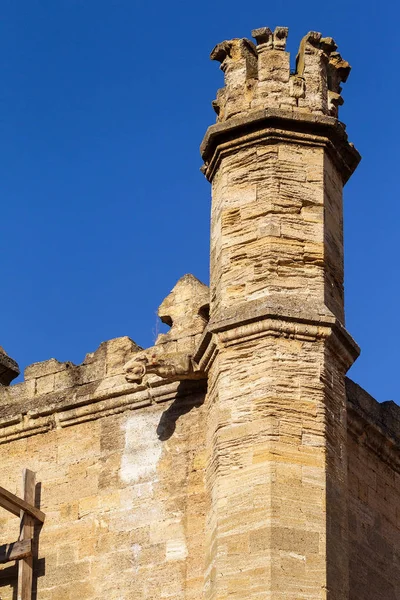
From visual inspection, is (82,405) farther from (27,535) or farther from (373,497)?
(373,497)

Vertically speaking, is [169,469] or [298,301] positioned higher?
[298,301]

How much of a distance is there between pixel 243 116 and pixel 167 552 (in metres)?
3.60

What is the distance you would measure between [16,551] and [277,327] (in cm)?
315

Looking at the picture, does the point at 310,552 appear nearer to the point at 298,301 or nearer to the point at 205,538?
the point at 205,538

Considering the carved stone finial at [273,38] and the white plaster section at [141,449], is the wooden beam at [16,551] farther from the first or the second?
the carved stone finial at [273,38]

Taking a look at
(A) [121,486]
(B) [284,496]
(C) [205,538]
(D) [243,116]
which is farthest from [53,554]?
(D) [243,116]

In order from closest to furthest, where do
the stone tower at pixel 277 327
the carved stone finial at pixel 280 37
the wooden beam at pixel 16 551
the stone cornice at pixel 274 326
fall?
the stone tower at pixel 277 327 < the stone cornice at pixel 274 326 < the wooden beam at pixel 16 551 < the carved stone finial at pixel 280 37

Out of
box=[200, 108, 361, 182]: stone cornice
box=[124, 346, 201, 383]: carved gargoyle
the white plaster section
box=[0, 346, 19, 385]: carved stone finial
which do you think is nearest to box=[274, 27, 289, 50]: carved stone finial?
box=[200, 108, 361, 182]: stone cornice

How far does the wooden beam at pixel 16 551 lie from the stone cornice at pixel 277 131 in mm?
3582

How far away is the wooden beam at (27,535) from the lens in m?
13.4

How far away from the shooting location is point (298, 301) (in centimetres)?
1244

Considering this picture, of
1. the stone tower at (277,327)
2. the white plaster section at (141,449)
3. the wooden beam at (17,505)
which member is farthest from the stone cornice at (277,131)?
the wooden beam at (17,505)

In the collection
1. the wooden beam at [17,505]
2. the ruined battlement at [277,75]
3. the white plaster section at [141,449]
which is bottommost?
the wooden beam at [17,505]

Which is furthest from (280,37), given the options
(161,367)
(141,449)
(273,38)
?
(141,449)
